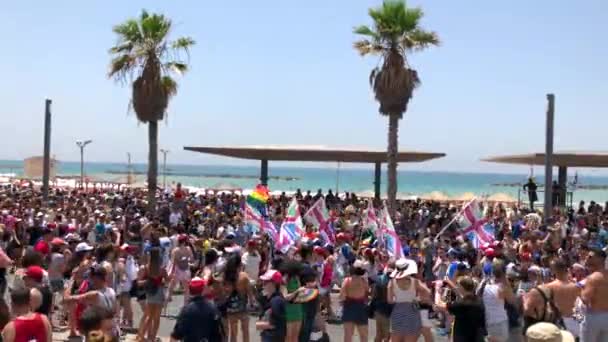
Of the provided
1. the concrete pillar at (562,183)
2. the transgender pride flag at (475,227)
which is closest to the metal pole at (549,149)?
the concrete pillar at (562,183)

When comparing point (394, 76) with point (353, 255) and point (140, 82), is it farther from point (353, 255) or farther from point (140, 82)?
point (353, 255)

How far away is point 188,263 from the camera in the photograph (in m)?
13.0

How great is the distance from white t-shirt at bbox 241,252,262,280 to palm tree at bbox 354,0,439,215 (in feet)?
36.4

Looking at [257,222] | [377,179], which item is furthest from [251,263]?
[377,179]

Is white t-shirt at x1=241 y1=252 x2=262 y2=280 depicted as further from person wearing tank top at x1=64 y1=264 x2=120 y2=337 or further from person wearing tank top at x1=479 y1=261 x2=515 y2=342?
person wearing tank top at x1=479 y1=261 x2=515 y2=342

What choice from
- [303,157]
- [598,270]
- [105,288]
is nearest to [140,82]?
[303,157]

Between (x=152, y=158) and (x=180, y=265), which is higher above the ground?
(x=152, y=158)

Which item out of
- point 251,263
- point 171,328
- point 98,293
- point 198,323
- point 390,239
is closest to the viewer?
point 198,323

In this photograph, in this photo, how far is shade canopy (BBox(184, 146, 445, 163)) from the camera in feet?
88.0

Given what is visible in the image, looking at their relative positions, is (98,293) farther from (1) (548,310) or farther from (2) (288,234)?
(2) (288,234)

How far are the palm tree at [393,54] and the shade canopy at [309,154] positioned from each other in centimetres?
272

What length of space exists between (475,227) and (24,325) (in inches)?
429

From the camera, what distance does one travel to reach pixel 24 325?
627 cm

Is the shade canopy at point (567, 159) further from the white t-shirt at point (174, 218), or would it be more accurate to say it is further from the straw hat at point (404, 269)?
the straw hat at point (404, 269)
